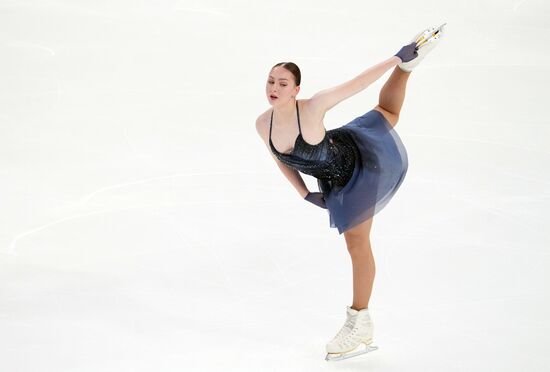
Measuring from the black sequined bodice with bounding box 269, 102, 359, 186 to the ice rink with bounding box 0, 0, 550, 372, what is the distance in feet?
2.69

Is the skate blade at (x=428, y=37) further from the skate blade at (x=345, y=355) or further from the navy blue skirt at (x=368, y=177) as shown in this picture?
the skate blade at (x=345, y=355)

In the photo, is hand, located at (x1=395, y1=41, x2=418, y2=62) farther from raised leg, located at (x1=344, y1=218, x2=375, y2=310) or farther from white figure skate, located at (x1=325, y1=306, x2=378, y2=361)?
white figure skate, located at (x1=325, y1=306, x2=378, y2=361)

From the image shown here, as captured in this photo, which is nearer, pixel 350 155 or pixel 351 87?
pixel 351 87

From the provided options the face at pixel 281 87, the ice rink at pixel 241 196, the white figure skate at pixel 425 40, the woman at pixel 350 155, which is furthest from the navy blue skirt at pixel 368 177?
the ice rink at pixel 241 196

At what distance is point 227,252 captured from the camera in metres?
5.67

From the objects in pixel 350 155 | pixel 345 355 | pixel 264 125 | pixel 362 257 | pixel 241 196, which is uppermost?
pixel 241 196

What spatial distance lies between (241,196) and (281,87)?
2.22 meters

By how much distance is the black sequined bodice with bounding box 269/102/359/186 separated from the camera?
4.38 metres

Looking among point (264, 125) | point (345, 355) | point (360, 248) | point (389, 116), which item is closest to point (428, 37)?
point (389, 116)

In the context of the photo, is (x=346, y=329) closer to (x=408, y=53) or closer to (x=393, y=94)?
(x=393, y=94)

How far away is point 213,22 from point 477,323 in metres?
5.14

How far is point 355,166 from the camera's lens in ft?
15.1

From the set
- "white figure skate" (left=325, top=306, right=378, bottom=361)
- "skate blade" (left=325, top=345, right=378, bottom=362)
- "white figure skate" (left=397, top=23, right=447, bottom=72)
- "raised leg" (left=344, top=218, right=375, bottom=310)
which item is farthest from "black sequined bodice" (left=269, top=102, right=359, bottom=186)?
"skate blade" (left=325, top=345, right=378, bottom=362)

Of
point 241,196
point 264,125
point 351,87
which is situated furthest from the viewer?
point 241,196
